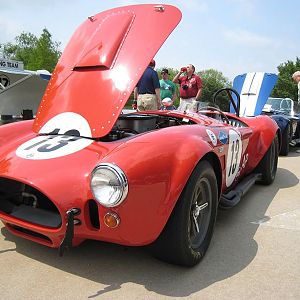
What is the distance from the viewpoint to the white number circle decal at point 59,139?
232 centimetres

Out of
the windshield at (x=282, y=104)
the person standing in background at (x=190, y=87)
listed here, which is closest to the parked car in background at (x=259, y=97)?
the person standing in background at (x=190, y=87)

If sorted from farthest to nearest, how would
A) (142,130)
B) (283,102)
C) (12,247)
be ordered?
(283,102)
(142,130)
(12,247)

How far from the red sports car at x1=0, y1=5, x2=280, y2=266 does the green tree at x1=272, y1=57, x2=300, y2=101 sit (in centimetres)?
4303

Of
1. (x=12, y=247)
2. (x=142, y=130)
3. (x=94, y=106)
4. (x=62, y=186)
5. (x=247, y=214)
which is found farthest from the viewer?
(x=247, y=214)

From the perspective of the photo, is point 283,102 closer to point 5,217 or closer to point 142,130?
point 142,130

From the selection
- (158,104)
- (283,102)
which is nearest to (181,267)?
(158,104)

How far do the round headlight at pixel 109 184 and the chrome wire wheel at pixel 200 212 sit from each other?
0.61 meters

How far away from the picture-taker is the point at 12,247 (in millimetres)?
2504

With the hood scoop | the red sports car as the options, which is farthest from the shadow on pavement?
the hood scoop

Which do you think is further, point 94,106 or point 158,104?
point 158,104

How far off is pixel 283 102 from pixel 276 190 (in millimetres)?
6206

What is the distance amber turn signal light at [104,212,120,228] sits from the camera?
6.29 feet

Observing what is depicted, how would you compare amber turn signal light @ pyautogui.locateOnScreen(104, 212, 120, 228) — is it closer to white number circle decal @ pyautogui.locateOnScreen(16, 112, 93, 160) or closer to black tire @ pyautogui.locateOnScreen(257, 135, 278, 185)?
white number circle decal @ pyautogui.locateOnScreen(16, 112, 93, 160)

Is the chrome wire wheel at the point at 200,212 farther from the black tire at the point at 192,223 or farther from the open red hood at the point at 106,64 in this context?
the open red hood at the point at 106,64
